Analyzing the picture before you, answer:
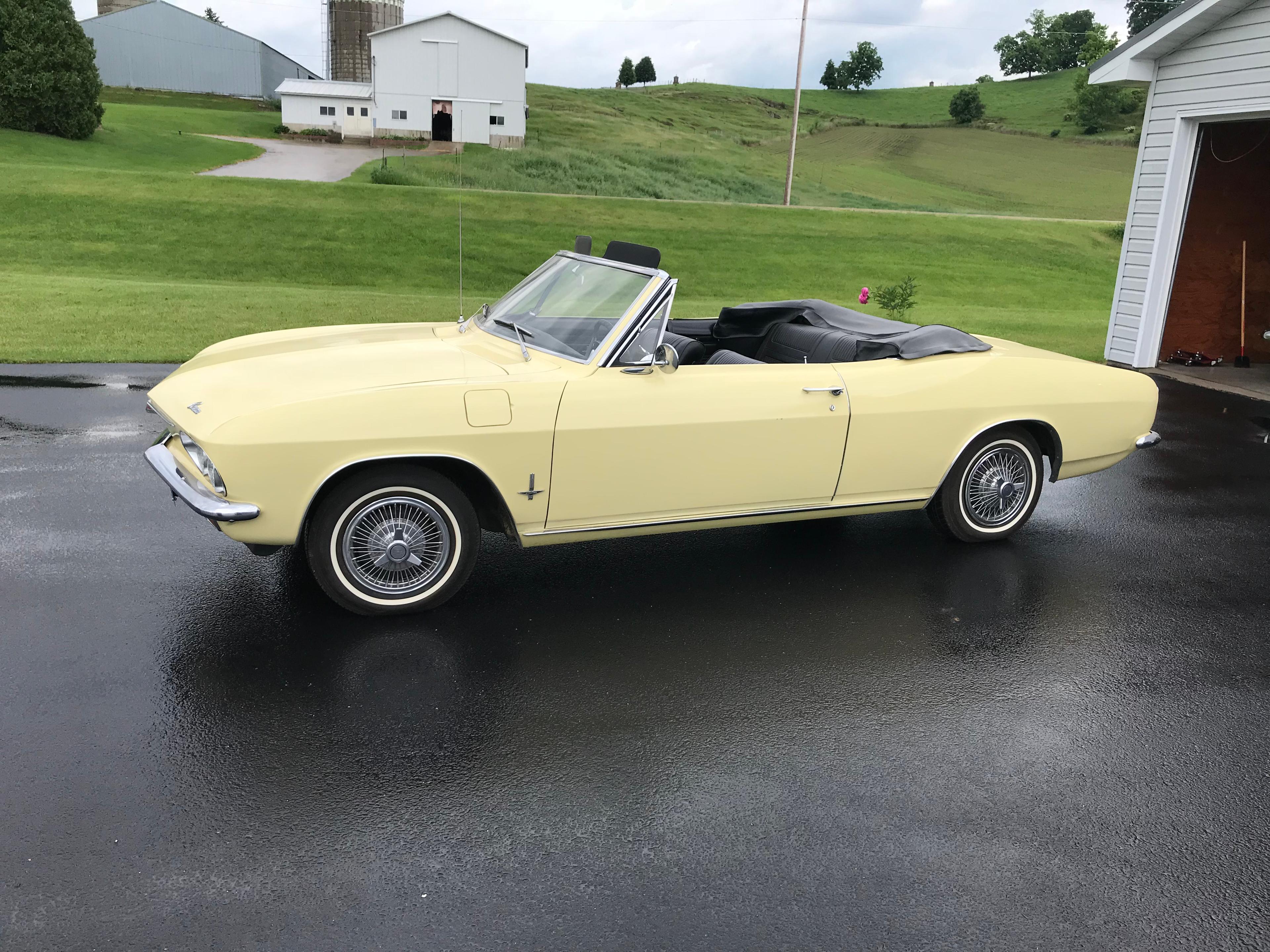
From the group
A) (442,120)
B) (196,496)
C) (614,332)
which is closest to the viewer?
(196,496)

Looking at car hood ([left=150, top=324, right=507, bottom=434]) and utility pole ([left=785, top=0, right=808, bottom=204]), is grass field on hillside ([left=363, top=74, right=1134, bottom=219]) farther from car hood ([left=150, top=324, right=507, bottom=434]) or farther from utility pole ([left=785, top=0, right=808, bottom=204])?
car hood ([left=150, top=324, right=507, bottom=434])

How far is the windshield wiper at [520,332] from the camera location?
16.2ft

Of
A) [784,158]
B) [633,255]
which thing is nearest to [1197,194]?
[633,255]

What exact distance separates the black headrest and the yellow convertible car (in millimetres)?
18

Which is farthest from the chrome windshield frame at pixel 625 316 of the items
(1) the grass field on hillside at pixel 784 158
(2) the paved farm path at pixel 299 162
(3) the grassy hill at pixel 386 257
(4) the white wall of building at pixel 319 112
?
(4) the white wall of building at pixel 319 112

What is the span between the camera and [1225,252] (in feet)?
43.3

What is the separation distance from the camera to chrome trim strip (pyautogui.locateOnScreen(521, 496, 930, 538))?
4.79 meters

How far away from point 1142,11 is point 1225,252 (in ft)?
393

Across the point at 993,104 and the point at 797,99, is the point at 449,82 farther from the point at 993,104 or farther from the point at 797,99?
the point at 993,104

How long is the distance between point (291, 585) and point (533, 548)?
1.35 m

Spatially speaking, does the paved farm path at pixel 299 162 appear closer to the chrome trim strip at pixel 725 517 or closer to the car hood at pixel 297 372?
the car hood at pixel 297 372

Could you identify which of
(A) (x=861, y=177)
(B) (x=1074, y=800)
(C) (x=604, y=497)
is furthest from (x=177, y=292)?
(A) (x=861, y=177)

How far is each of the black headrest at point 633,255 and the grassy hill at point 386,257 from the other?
7363mm

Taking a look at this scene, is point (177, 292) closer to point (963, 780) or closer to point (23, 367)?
point (23, 367)
